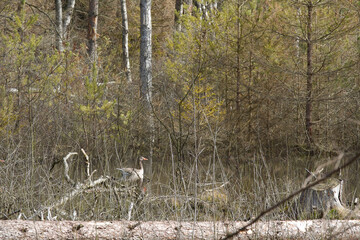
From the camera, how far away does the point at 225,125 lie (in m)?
9.17

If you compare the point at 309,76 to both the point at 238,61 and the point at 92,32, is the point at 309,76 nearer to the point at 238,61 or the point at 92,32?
the point at 238,61

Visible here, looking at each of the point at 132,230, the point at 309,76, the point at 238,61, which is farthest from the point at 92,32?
the point at 132,230

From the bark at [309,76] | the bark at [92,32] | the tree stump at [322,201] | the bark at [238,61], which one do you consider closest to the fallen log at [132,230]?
the tree stump at [322,201]

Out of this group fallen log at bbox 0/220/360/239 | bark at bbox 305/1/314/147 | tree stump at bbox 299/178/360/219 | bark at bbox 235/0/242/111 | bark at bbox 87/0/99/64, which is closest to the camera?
fallen log at bbox 0/220/360/239

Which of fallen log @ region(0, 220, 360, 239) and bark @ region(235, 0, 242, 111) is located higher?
bark @ region(235, 0, 242, 111)

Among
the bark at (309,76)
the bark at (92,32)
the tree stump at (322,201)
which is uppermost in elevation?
the bark at (92,32)

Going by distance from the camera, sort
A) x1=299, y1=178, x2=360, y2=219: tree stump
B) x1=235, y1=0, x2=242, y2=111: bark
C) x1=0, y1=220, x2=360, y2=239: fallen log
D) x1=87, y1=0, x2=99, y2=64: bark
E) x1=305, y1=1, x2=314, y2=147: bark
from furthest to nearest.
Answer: x1=87, y1=0, x2=99, y2=64: bark, x1=235, y1=0, x2=242, y2=111: bark, x1=305, y1=1, x2=314, y2=147: bark, x1=299, y1=178, x2=360, y2=219: tree stump, x1=0, y1=220, x2=360, y2=239: fallen log

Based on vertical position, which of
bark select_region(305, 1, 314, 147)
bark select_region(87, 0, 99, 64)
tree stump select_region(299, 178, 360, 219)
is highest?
bark select_region(87, 0, 99, 64)

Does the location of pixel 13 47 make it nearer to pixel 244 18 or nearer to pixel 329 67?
pixel 244 18

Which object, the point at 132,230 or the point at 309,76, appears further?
the point at 309,76

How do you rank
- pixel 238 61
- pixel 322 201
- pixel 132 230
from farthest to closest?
1. pixel 238 61
2. pixel 322 201
3. pixel 132 230

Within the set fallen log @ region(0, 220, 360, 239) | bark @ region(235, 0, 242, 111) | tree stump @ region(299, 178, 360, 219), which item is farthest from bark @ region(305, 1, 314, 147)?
fallen log @ region(0, 220, 360, 239)

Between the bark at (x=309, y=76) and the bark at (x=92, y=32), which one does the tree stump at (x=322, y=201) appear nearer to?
the bark at (x=309, y=76)

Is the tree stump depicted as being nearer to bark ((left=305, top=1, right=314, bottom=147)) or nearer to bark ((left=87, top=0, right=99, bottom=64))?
bark ((left=305, top=1, right=314, bottom=147))
